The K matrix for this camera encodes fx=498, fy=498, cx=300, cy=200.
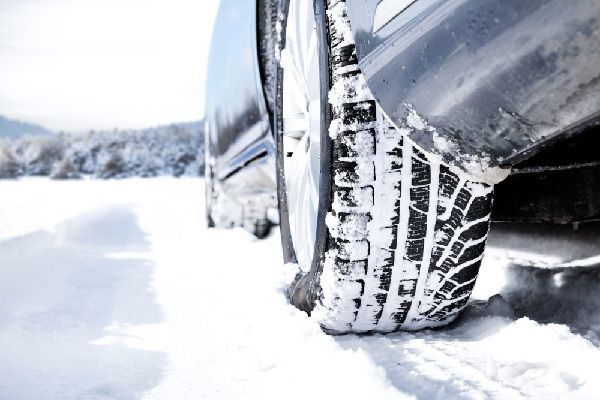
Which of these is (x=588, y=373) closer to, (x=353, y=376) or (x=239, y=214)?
(x=353, y=376)

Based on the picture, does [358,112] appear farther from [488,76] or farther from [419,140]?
[488,76]

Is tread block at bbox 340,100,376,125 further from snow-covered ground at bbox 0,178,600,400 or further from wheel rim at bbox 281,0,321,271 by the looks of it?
snow-covered ground at bbox 0,178,600,400

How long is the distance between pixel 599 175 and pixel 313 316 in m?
0.74

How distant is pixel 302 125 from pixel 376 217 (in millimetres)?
554

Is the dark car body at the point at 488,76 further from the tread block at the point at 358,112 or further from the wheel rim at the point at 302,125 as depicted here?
the wheel rim at the point at 302,125

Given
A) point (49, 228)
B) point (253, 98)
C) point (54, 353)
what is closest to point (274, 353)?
point (54, 353)

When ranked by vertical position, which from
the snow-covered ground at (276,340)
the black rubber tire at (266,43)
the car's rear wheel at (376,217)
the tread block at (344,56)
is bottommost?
the snow-covered ground at (276,340)

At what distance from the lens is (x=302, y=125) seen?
1.46 m

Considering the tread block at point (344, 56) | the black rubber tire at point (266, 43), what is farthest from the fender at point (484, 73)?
the black rubber tire at point (266, 43)


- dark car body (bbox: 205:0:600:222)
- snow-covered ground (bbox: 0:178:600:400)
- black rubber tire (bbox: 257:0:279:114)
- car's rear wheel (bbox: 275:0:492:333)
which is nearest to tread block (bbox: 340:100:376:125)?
car's rear wheel (bbox: 275:0:492:333)

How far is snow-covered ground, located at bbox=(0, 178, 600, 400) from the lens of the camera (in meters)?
0.94

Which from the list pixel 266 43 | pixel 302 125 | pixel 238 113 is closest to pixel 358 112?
pixel 302 125

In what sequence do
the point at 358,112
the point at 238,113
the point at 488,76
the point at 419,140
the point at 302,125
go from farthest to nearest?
the point at 238,113 < the point at 302,125 < the point at 358,112 < the point at 419,140 < the point at 488,76

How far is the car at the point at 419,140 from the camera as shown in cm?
58
